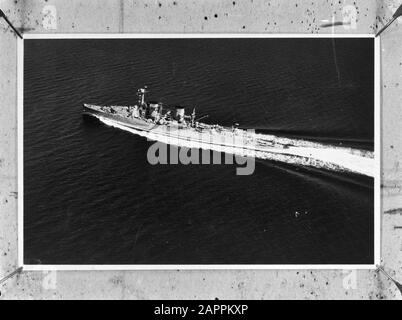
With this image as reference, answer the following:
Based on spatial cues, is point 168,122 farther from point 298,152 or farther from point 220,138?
point 298,152

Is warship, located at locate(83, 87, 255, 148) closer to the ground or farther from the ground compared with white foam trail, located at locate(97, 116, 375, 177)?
farther from the ground

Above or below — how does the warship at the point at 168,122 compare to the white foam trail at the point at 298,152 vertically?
above
